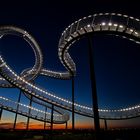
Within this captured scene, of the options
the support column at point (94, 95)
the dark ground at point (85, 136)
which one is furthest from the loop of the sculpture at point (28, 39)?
the dark ground at point (85, 136)

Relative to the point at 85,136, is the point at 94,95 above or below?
above

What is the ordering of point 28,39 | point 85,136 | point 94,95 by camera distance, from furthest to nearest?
point 28,39 < point 85,136 < point 94,95

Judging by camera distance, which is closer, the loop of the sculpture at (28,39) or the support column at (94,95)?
the support column at (94,95)

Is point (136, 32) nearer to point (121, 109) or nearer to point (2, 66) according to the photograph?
point (2, 66)

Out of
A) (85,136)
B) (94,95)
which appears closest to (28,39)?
(94,95)

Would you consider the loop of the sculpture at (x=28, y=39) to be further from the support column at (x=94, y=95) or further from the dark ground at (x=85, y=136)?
the dark ground at (x=85, y=136)

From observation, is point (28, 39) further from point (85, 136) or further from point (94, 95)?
point (85, 136)

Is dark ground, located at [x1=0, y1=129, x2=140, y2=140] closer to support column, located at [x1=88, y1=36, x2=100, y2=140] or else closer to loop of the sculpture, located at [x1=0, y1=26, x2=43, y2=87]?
support column, located at [x1=88, y1=36, x2=100, y2=140]

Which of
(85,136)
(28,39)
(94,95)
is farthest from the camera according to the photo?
(28,39)

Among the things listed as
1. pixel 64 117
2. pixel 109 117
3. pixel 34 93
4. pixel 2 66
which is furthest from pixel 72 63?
pixel 64 117

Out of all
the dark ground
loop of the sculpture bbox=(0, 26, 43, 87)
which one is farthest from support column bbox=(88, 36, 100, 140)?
loop of the sculpture bbox=(0, 26, 43, 87)

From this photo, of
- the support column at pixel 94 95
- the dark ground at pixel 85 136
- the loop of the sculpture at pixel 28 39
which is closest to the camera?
the support column at pixel 94 95

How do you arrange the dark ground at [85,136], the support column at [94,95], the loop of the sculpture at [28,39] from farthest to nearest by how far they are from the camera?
the loop of the sculpture at [28,39] < the dark ground at [85,136] < the support column at [94,95]

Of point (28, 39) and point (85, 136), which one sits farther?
point (28, 39)
